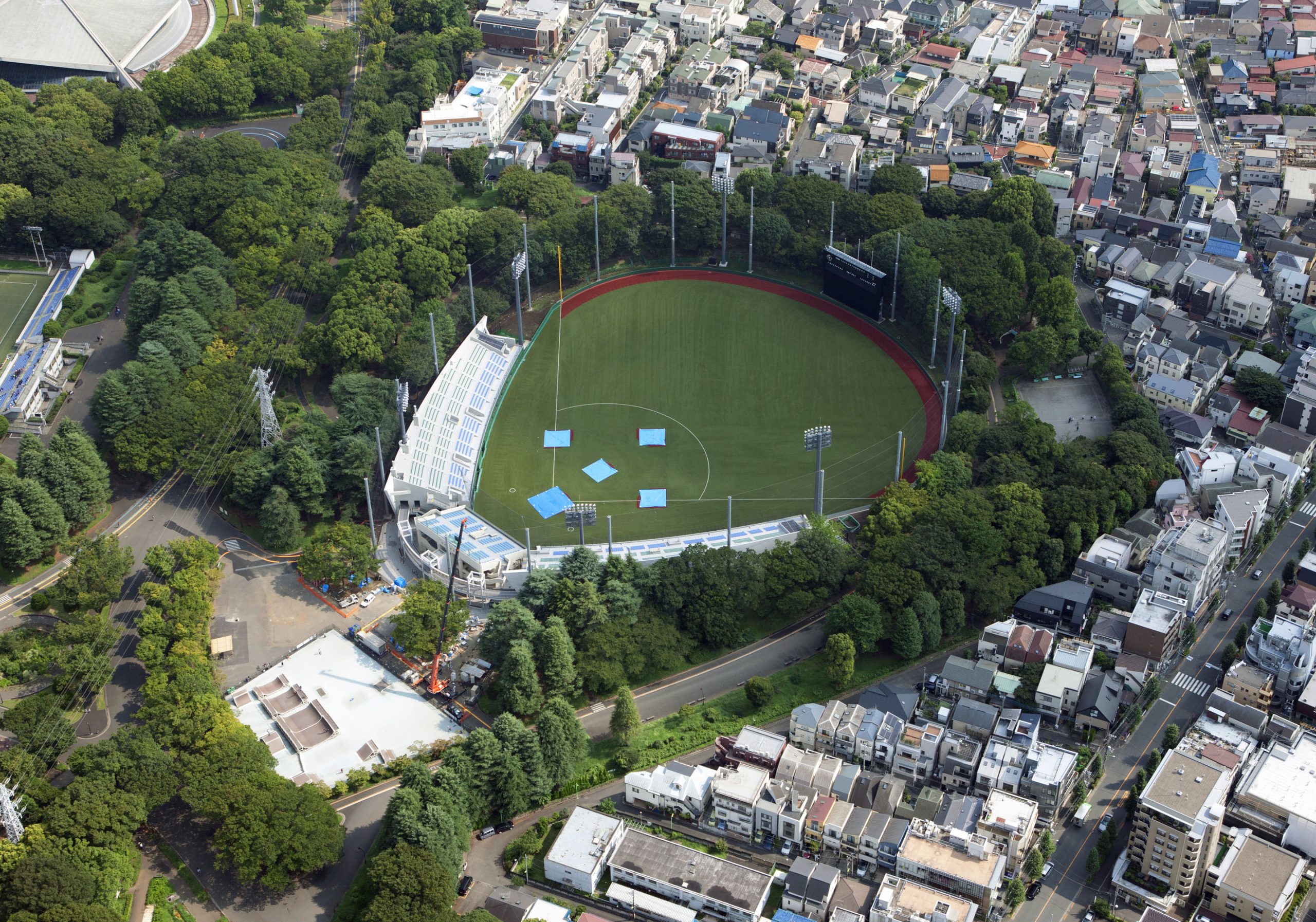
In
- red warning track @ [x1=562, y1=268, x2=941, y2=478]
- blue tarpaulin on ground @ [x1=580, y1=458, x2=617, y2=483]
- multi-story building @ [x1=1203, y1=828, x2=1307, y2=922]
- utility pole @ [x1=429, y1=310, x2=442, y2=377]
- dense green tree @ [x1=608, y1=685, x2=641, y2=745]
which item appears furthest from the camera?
utility pole @ [x1=429, y1=310, x2=442, y2=377]

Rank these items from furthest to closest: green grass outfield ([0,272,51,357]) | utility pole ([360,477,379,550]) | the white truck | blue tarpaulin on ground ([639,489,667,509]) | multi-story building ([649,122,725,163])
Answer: multi-story building ([649,122,725,163])
green grass outfield ([0,272,51,357])
blue tarpaulin on ground ([639,489,667,509])
utility pole ([360,477,379,550])
the white truck

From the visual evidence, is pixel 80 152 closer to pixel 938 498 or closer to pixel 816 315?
pixel 816 315

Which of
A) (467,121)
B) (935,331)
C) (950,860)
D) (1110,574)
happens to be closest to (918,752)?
(950,860)

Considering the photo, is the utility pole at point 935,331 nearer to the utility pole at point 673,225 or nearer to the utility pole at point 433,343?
the utility pole at point 673,225

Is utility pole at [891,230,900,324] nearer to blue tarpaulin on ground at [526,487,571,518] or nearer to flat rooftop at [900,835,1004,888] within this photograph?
blue tarpaulin on ground at [526,487,571,518]

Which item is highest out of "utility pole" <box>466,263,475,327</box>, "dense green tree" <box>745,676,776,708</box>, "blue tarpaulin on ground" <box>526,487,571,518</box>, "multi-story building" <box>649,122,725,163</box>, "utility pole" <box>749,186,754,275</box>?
"multi-story building" <box>649,122,725,163</box>

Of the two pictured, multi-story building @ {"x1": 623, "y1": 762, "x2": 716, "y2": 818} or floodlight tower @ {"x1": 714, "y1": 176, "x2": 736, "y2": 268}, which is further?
floodlight tower @ {"x1": 714, "y1": 176, "x2": 736, "y2": 268}

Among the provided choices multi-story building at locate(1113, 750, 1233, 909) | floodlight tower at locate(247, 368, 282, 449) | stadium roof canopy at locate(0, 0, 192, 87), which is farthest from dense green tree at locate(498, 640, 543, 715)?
stadium roof canopy at locate(0, 0, 192, 87)

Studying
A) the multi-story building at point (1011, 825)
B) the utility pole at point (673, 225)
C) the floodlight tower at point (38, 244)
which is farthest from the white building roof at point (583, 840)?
the floodlight tower at point (38, 244)
